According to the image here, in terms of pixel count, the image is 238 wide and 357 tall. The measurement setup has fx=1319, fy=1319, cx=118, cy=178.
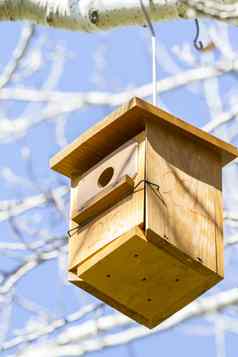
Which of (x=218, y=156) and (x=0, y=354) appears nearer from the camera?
(x=218, y=156)

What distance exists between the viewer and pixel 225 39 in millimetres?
5910

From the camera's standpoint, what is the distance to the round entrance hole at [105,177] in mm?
3709

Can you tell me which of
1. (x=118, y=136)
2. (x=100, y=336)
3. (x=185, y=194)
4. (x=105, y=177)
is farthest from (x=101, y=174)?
(x=100, y=336)

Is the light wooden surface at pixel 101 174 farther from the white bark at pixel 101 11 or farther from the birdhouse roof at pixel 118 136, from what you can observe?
the white bark at pixel 101 11

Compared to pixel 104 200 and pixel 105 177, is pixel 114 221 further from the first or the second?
pixel 105 177

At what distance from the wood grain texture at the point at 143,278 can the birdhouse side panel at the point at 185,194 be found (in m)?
0.04

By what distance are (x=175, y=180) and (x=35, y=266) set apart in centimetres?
151

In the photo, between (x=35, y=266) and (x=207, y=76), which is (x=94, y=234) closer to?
(x=35, y=266)

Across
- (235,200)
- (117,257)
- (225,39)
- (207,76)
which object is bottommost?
(117,257)

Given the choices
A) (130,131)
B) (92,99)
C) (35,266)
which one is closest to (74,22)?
(130,131)

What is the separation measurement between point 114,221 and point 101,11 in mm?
594

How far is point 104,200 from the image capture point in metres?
3.64

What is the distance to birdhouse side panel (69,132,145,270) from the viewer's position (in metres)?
3.49

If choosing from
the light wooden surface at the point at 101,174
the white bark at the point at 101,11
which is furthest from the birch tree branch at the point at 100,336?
the white bark at the point at 101,11
